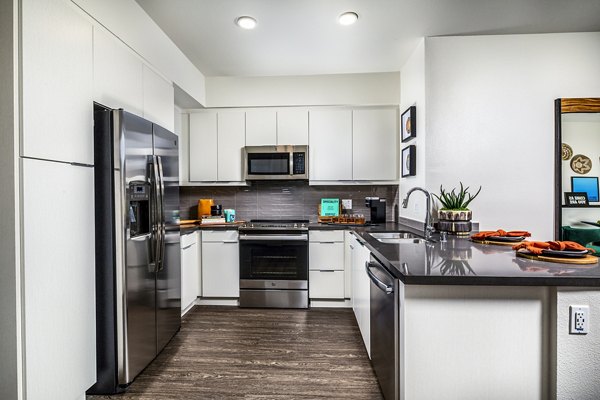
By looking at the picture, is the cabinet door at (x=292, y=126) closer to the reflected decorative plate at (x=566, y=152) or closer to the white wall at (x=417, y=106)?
the white wall at (x=417, y=106)

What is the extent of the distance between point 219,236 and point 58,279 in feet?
6.52

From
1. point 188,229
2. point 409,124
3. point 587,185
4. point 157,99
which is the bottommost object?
point 188,229

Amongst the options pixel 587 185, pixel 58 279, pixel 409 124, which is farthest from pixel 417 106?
pixel 58 279

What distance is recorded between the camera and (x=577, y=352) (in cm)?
120

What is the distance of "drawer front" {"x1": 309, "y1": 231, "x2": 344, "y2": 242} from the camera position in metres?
3.49

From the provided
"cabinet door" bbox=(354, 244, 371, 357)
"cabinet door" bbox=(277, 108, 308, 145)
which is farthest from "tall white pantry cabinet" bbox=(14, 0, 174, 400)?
"cabinet door" bbox=(277, 108, 308, 145)

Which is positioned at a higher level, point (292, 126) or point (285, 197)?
point (292, 126)

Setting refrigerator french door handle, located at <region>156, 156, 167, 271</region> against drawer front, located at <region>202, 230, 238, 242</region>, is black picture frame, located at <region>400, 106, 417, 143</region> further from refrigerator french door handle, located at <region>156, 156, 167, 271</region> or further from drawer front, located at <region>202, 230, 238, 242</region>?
refrigerator french door handle, located at <region>156, 156, 167, 271</region>

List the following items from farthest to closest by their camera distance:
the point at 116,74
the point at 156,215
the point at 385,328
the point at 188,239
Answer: the point at 188,239, the point at 156,215, the point at 116,74, the point at 385,328

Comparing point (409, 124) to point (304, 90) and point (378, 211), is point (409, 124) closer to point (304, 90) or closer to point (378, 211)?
point (378, 211)

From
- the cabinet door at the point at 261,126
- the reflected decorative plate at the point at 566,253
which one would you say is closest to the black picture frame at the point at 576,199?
the reflected decorative plate at the point at 566,253

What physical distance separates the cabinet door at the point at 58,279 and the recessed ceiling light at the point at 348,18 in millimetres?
2014

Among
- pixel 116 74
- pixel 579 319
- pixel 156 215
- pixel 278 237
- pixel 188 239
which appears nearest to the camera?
pixel 579 319

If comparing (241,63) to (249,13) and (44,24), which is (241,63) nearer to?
(249,13)
